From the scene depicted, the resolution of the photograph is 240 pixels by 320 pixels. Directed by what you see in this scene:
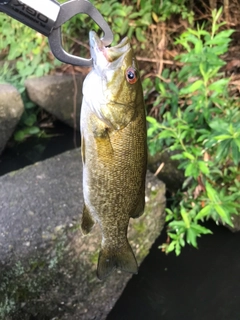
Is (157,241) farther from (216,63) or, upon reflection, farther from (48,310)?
(216,63)

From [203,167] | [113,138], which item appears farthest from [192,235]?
[113,138]

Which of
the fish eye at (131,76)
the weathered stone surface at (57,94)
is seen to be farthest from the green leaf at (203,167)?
the weathered stone surface at (57,94)

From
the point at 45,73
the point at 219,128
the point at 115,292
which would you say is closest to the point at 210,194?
the point at 219,128

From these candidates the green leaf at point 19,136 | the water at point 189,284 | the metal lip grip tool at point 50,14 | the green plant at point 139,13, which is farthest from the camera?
the green leaf at point 19,136

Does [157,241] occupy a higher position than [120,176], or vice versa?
[120,176]

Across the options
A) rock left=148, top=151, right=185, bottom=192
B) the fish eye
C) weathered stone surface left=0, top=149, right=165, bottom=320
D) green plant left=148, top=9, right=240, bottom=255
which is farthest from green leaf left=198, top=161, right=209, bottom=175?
the fish eye

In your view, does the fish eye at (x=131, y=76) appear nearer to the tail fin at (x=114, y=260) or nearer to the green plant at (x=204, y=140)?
the tail fin at (x=114, y=260)
